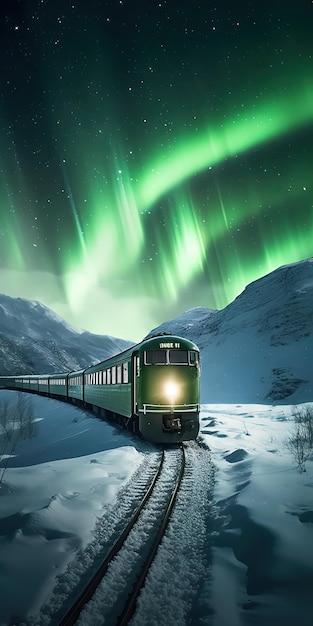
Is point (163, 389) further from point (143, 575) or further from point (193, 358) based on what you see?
point (143, 575)

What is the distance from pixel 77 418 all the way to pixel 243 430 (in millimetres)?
12205

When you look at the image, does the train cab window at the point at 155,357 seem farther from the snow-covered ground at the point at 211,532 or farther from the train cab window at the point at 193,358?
the snow-covered ground at the point at 211,532

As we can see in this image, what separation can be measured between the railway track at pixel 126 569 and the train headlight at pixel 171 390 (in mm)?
5401

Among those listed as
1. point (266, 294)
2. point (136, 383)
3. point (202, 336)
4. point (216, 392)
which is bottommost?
point (216, 392)

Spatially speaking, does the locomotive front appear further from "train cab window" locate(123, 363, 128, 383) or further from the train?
"train cab window" locate(123, 363, 128, 383)

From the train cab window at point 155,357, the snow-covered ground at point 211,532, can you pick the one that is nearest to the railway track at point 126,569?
the snow-covered ground at point 211,532

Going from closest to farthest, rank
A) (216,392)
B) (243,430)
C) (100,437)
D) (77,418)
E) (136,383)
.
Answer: (136,383) < (100,437) < (243,430) < (77,418) < (216,392)

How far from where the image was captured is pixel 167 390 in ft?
49.9

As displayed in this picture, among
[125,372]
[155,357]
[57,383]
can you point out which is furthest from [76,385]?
[155,357]

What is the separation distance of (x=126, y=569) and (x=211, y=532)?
7.35 ft

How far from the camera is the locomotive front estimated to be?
15.0 metres

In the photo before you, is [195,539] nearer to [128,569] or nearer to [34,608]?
[128,569]

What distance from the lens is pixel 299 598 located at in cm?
518

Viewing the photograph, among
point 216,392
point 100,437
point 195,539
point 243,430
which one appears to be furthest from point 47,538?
point 216,392
